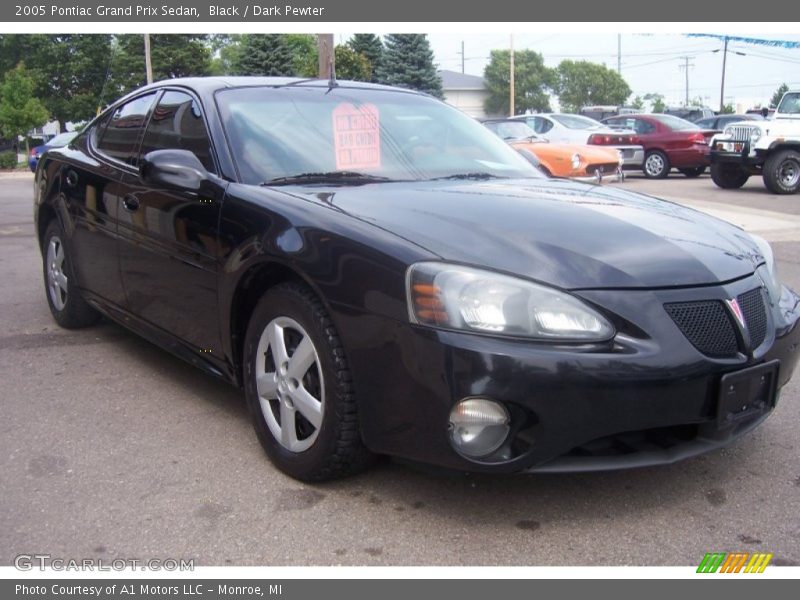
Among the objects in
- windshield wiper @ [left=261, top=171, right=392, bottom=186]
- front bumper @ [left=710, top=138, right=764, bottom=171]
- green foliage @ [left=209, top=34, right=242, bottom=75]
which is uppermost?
green foliage @ [left=209, top=34, right=242, bottom=75]

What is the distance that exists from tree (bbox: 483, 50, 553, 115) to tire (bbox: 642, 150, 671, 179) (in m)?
68.0

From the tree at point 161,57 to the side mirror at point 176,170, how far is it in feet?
135

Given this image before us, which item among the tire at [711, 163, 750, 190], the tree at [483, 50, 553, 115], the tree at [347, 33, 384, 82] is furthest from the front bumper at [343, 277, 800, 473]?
the tree at [483, 50, 553, 115]

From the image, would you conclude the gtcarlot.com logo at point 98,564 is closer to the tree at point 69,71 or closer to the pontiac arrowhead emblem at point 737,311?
the pontiac arrowhead emblem at point 737,311

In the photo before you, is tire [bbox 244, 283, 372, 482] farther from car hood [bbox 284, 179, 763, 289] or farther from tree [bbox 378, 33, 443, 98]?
tree [bbox 378, 33, 443, 98]

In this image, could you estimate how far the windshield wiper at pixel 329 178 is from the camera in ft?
11.3

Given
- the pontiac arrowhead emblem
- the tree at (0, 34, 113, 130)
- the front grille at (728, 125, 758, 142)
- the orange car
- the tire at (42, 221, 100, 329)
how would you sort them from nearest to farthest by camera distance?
the pontiac arrowhead emblem, the tire at (42, 221, 100, 329), the orange car, the front grille at (728, 125, 758, 142), the tree at (0, 34, 113, 130)

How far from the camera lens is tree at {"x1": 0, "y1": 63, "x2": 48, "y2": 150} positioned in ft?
127

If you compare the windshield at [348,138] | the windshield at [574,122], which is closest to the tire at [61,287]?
the windshield at [348,138]

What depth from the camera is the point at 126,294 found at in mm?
4277

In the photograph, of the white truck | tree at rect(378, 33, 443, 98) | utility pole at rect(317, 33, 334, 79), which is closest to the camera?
utility pole at rect(317, 33, 334, 79)

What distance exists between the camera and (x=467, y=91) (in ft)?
278

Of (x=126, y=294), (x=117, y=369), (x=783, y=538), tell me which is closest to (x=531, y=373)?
(x=783, y=538)

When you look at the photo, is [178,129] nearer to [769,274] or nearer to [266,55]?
[769,274]
